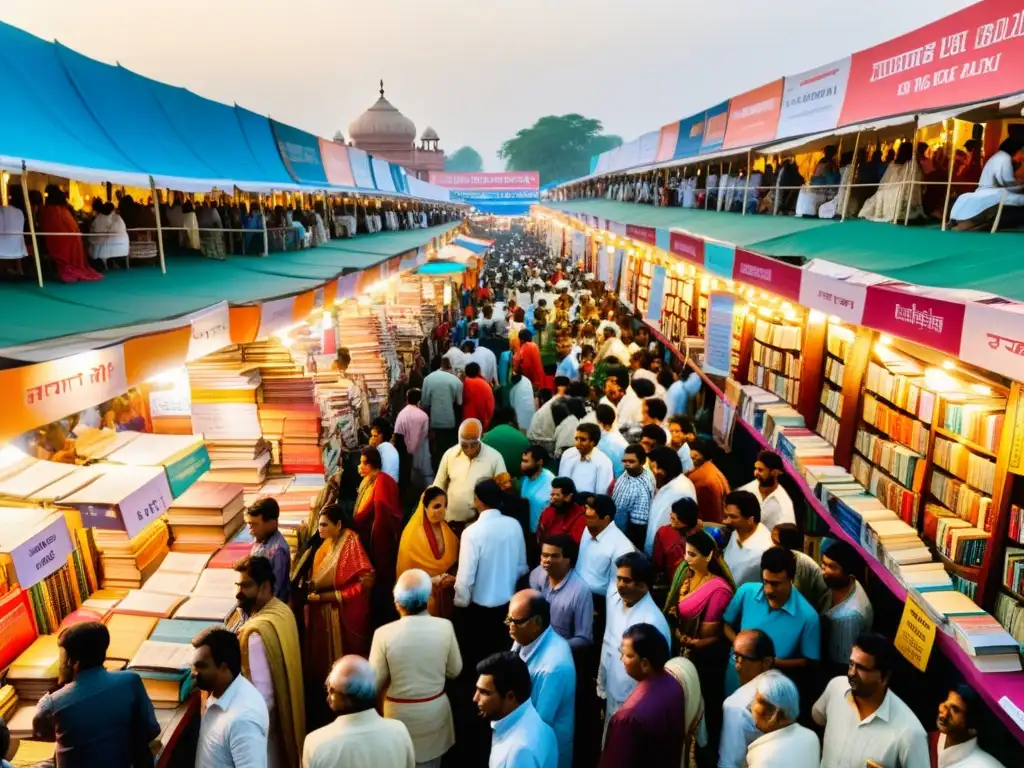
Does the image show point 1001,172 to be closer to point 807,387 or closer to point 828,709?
point 807,387

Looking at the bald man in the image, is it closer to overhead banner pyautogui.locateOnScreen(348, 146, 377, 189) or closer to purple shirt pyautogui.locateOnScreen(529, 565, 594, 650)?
purple shirt pyautogui.locateOnScreen(529, 565, 594, 650)

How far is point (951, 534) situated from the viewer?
4.89 meters

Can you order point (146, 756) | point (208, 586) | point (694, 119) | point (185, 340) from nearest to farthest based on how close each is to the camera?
point (146, 756), point (185, 340), point (208, 586), point (694, 119)

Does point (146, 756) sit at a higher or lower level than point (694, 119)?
lower

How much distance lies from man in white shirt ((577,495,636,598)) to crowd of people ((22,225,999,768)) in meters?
0.01

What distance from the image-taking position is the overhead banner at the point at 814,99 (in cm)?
891

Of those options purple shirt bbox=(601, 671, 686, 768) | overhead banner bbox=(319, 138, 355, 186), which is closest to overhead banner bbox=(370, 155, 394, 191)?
overhead banner bbox=(319, 138, 355, 186)

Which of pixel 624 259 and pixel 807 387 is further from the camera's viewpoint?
pixel 624 259

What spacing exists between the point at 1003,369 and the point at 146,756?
4078 mm

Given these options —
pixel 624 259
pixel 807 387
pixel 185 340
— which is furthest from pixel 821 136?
pixel 624 259

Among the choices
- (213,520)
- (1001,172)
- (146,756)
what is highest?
(1001,172)

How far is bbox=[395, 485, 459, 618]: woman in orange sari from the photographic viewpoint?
479cm

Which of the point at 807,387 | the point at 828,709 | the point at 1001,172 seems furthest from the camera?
the point at 807,387

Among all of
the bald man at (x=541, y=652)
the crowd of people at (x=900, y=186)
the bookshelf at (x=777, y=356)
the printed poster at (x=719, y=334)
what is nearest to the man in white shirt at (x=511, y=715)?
the bald man at (x=541, y=652)
